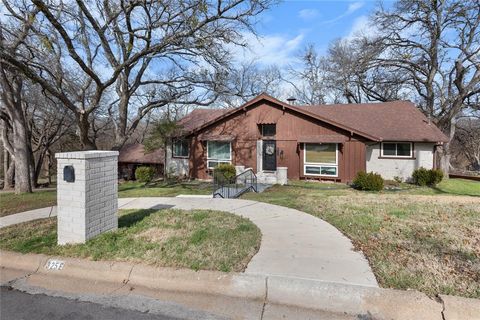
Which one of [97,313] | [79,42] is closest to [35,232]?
[97,313]

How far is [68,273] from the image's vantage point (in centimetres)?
449

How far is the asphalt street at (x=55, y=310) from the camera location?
10.9 ft

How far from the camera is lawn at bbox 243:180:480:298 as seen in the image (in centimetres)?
379

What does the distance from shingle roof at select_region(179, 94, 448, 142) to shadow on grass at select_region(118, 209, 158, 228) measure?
11664mm

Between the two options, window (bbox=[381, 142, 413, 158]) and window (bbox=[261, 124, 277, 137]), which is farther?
window (bbox=[261, 124, 277, 137])

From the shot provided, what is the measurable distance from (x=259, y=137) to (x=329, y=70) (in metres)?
21.8

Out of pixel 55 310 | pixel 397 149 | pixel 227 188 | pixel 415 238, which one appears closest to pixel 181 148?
pixel 227 188

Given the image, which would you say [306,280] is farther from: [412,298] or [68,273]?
[68,273]

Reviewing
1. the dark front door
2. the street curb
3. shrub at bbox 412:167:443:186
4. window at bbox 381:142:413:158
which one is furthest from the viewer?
the dark front door

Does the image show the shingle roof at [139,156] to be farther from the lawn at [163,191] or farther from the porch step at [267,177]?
the porch step at [267,177]

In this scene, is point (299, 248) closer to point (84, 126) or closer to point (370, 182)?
point (370, 182)

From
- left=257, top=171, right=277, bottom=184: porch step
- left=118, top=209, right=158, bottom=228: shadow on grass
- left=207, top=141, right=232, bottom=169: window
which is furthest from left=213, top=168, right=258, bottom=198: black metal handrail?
left=207, top=141, right=232, bottom=169: window

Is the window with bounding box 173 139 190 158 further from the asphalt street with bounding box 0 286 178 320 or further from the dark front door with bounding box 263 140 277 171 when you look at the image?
the asphalt street with bounding box 0 286 178 320

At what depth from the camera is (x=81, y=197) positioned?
5188 millimetres
